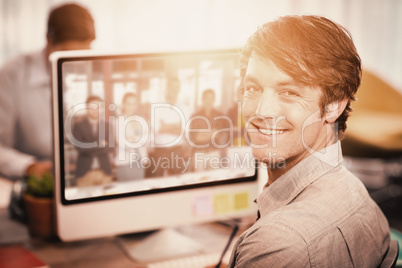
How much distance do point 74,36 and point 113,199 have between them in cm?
100

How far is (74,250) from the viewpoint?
1.30 meters

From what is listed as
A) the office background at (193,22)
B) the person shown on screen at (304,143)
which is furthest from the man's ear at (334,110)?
the office background at (193,22)

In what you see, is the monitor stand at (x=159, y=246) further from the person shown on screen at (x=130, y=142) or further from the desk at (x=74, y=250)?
the person shown on screen at (x=130, y=142)

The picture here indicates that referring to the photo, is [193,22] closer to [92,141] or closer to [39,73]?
[39,73]

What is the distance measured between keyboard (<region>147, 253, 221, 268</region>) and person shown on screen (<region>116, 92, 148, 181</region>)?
20 cm

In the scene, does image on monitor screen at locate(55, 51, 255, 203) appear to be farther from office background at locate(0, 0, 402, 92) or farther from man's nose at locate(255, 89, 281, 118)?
office background at locate(0, 0, 402, 92)

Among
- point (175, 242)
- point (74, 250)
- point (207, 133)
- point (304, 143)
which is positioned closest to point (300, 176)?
point (304, 143)

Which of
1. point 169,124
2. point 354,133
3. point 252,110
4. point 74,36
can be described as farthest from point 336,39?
point 354,133

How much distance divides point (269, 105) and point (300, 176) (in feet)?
0.45

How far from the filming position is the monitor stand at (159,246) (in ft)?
4.15

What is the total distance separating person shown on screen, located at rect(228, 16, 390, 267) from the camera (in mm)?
702

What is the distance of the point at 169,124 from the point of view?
116cm

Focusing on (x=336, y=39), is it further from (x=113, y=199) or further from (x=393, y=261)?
(x=113, y=199)

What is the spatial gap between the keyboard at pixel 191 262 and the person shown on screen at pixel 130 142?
204 mm
